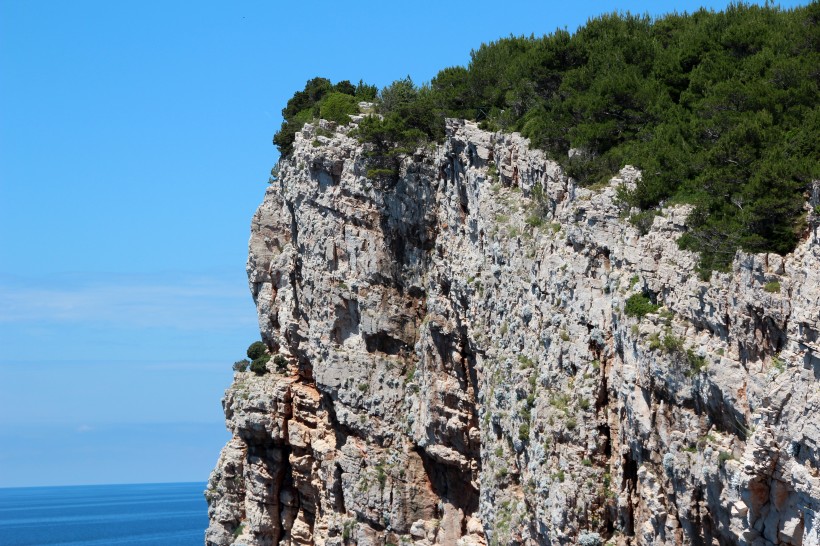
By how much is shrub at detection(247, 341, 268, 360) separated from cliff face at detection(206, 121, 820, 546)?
714 millimetres

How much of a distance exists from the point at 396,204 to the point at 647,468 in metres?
21.5

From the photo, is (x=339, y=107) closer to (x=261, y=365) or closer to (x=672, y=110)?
(x=261, y=365)

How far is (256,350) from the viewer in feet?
191

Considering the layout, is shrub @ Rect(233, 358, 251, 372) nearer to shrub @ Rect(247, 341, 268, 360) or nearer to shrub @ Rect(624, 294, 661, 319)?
shrub @ Rect(247, 341, 268, 360)

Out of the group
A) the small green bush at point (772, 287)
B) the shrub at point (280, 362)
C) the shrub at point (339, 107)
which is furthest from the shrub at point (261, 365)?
the small green bush at point (772, 287)

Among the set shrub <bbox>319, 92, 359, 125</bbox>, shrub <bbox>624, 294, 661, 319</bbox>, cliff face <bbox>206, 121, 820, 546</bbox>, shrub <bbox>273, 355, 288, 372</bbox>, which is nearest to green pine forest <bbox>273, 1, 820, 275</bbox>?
shrub <bbox>319, 92, 359, 125</bbox>

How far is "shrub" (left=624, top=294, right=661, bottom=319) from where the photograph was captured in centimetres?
2922

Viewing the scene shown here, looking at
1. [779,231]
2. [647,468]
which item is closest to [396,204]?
[647,468]

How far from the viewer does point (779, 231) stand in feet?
84.1

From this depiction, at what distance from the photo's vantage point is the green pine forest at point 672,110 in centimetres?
2781

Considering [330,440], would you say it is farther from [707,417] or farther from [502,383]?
[707,417]

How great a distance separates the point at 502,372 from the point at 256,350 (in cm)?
2161

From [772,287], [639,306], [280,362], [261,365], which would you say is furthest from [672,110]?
[261,365]

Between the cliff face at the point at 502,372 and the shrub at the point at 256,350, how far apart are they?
2.34 feet
